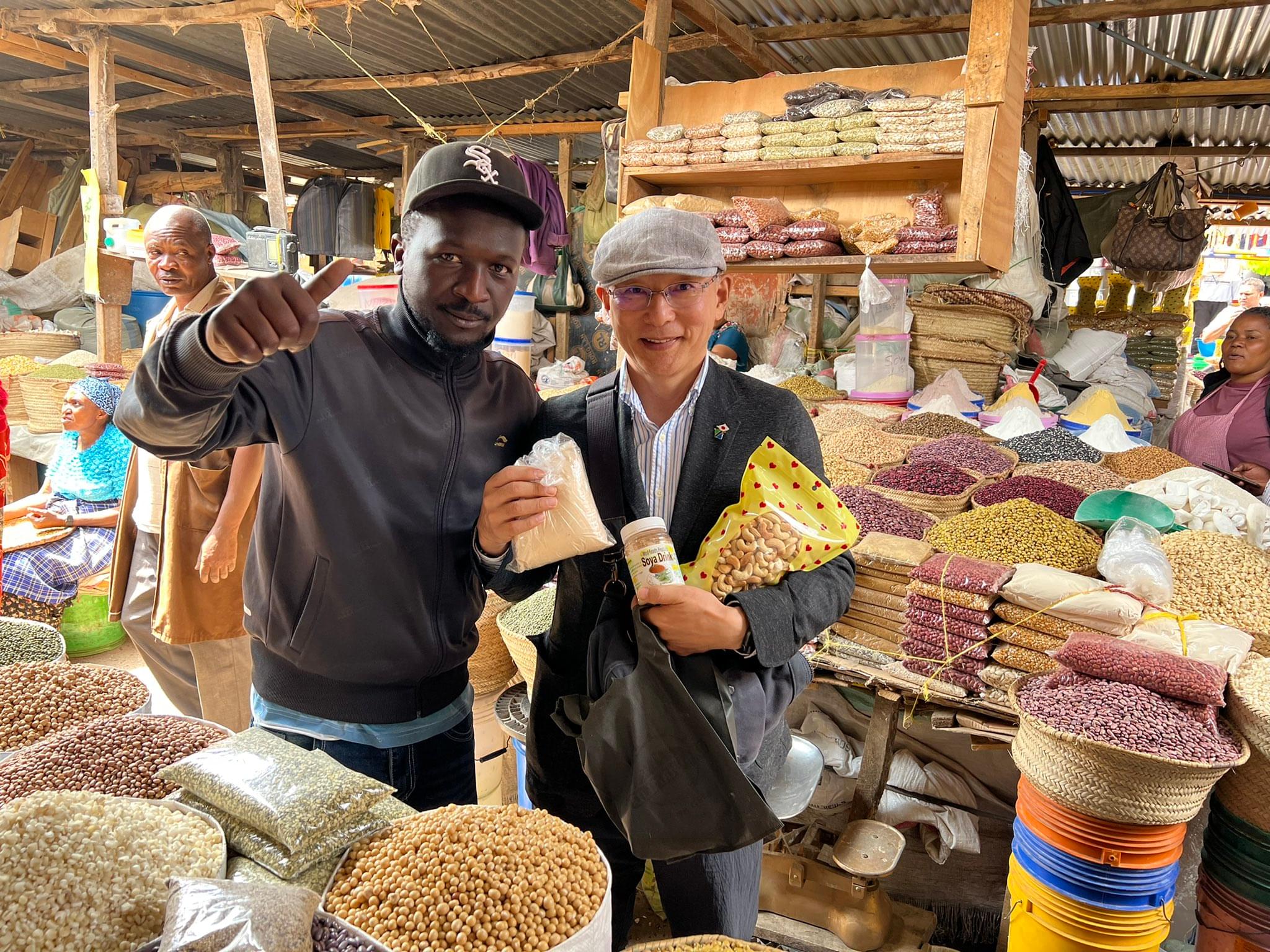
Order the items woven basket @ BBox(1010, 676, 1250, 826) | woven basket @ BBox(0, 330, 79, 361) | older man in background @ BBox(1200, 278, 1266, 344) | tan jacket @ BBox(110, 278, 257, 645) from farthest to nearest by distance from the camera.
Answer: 1. older man in background @ BBox(1200, 278, 1266, 344)
2. woven basket @ BBox(0, 330, 79, 361)
3. tan jacket @ BBox(110, 278, 257, 645)
4. woven basket @ BBox(1010, 676, 1250, 826)

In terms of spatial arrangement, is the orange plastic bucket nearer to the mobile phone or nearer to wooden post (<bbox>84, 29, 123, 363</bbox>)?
the mobile phone

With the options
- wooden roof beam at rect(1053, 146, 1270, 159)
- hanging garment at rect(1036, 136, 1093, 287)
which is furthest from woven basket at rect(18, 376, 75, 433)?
wooden roof beam at rect(1053, 146, 1270, 159)

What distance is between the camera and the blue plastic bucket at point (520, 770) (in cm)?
248

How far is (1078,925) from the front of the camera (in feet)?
6.49

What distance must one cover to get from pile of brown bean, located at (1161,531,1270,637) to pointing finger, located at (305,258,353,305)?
2.62 metres

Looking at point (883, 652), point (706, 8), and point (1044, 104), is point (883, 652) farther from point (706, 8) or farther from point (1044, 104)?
point (1044, 104)

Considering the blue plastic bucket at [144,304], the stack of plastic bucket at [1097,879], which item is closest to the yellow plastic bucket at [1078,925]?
the stack of plastic bucket at [1097,879]

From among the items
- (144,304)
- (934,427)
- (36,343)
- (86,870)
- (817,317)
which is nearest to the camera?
(86,870)

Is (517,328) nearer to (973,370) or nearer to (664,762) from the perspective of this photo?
(973,370)

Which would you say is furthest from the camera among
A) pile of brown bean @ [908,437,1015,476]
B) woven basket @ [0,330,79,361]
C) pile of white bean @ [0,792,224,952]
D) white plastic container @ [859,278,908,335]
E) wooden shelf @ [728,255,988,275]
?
woven basket @ [0,330,79,361]

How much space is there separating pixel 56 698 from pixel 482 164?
3.63 ft

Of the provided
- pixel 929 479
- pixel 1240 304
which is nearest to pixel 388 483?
pixel 929 479

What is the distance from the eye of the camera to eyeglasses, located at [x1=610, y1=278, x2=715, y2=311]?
136cm

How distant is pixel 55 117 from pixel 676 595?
10.9 metres
